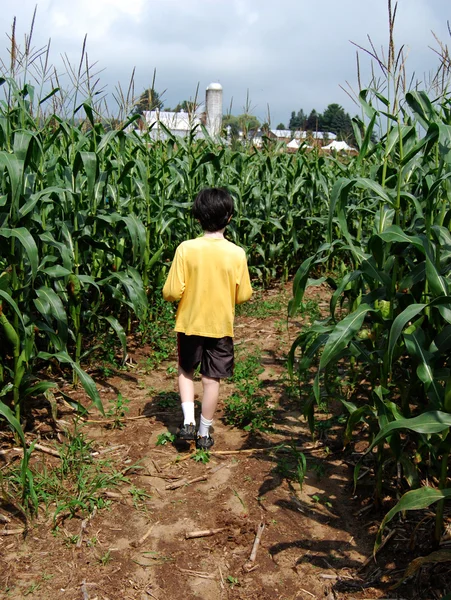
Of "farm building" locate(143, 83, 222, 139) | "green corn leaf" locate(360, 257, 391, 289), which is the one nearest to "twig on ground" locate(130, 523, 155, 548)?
"green corn leaf" locate(360, 257, 391, 289)

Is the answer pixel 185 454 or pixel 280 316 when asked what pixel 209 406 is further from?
pixel 280 316

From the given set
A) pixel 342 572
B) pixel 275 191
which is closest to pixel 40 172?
pixel 342 572

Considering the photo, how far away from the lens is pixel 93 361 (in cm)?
497

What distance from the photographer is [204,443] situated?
3.73 m

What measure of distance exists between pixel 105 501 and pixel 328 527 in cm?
123

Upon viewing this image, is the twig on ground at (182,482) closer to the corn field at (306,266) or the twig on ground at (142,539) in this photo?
the twig on ground at (142,539)

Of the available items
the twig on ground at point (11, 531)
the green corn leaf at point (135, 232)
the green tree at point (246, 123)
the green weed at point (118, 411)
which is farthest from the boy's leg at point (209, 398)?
the green tree at point (246, 123)

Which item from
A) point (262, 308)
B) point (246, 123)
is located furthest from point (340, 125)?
point (262, 308)

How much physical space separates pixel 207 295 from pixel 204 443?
3.24 ft

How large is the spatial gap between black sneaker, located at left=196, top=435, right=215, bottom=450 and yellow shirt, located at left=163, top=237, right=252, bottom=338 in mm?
702

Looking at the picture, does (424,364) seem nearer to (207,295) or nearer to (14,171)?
(207,295)

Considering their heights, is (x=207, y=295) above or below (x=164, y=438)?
above

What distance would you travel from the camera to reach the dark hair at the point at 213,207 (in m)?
3.44

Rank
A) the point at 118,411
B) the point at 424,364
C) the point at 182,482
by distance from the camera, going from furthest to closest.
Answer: the point at 118,411 → the point at 182,482 → the point at 424,364
